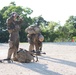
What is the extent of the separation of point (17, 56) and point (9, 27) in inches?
40.4

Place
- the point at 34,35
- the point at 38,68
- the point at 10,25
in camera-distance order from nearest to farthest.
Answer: the point at 38,68
the point at 10,25
the point at 34,35

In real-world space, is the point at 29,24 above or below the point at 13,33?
above

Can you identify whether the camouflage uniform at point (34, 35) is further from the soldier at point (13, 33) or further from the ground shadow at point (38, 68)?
the ground shadow at point (38, 68)

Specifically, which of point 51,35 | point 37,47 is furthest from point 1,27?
point 37,47

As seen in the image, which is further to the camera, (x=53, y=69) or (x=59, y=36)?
(x=59, y=36)

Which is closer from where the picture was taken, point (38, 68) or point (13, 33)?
point (38, 68)

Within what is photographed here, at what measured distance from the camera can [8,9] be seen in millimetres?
36469

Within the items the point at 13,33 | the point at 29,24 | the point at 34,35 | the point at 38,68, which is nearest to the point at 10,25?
the point at 13,33

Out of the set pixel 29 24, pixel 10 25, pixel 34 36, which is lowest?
pixel 34 36

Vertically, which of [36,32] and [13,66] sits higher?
[36,32]

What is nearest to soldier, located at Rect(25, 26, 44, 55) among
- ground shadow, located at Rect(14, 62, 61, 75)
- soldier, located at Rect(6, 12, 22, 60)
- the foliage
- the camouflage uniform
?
the camouflage uniform

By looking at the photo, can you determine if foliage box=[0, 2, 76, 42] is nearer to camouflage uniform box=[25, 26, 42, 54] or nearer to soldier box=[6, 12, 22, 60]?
camouflage uniform box=[25, 26, 42, 54]

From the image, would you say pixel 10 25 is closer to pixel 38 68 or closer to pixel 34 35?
pixel 34 35

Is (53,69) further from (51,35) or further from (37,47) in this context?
(51,35)
